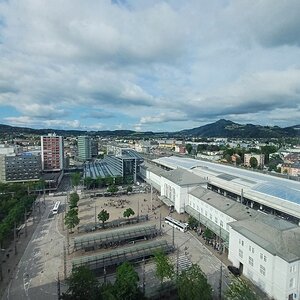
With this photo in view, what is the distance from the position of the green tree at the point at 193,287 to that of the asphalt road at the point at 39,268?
9.01m

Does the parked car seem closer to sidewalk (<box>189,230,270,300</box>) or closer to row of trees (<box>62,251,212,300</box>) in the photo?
sidewalk (<box>189,230,270,300</box>)

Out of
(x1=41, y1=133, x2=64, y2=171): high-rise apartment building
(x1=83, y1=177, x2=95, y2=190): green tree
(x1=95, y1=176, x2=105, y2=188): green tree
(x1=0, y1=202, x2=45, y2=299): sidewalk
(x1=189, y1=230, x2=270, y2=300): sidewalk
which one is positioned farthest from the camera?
(x1=41, y1=133, x2=64, y2=171): high-rise apartment building

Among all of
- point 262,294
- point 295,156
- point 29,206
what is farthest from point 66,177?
point 295,156

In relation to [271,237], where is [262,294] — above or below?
below

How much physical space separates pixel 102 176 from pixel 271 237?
4202 cm

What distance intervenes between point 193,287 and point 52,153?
195ft

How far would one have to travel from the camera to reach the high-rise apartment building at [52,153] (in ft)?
218

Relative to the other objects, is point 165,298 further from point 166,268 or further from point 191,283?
point 191,283

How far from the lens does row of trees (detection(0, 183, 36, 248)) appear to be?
26688 millimetres

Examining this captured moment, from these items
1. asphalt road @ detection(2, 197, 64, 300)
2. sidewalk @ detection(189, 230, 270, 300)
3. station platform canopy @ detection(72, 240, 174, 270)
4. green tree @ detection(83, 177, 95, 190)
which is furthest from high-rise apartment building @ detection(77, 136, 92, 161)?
station platform canopy @ detection(72, 240, 174, 270)

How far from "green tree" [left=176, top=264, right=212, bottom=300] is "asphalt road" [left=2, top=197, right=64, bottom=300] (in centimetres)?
901

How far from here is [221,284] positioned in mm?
19438

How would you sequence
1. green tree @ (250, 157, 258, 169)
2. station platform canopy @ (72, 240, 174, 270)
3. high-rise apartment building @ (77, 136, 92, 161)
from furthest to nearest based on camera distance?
high-rise apartment building @ (77, 136, 92, 161), green tree @ (250, 157, 258, 169), station platform canopy @ (72, 240, 174, 270)

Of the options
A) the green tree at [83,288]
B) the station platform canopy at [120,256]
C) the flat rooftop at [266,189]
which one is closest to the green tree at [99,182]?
the flat rooftop at [266,189]
